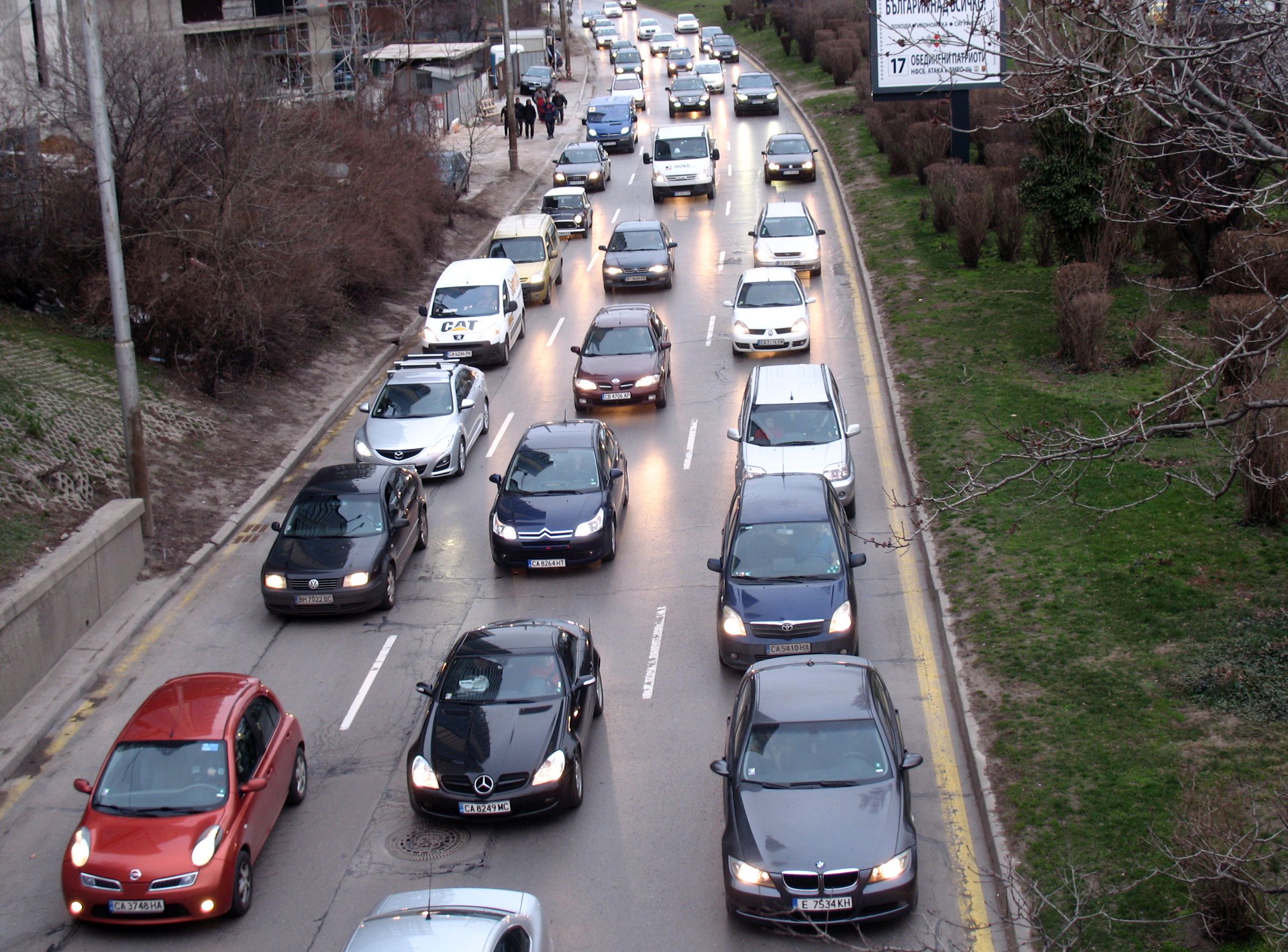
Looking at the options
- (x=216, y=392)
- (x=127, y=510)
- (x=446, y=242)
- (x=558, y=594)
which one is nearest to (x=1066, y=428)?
(x=558, y=594)

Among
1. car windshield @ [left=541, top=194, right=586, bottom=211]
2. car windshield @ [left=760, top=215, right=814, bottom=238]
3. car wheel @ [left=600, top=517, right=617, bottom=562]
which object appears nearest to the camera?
car wheel @ [left=600, top=517, right=617, bottom=562]

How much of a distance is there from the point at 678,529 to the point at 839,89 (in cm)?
4321

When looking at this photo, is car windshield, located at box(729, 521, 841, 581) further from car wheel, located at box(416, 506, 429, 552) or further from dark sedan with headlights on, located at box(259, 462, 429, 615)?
car wheel, located at box(416, 506, 429, 552)

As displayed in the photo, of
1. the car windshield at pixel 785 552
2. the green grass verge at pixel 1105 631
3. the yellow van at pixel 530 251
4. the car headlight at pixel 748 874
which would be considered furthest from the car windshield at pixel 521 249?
the car headlight at pixel 748 874

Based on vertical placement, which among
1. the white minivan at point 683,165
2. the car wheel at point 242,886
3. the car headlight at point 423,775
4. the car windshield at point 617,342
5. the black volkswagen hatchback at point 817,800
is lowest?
the car wheel at point 242,886

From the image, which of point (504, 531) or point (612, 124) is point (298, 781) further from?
point (612, 124)

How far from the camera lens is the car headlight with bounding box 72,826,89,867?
1058 centimetres

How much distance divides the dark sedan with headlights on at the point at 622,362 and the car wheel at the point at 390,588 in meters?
7.44

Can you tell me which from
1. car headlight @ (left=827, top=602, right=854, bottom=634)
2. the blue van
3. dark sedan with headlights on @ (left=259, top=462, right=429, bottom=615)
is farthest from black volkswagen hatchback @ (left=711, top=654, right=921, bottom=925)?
the blue van

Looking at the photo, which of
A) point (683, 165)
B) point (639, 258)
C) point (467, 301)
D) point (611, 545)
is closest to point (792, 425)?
point (611, 545)

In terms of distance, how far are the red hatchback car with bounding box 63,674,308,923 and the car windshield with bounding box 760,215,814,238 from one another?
2211 centimetres

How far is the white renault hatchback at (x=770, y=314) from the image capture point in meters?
26.2

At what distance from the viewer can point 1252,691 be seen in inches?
475

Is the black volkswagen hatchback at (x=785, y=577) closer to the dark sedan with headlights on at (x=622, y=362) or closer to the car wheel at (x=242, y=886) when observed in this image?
the car wheel at (x=242, y=886)
